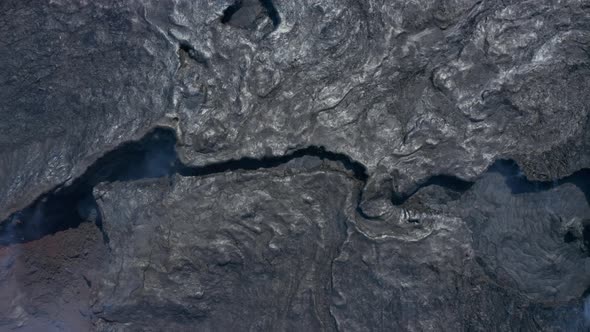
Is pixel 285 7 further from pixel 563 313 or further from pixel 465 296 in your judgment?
pixel 563 313

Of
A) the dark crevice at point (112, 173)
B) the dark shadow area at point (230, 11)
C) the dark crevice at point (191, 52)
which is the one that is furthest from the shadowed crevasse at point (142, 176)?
the dark shadow area at point (230, 11)

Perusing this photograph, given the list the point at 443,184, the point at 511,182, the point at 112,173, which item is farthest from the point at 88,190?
the point at 511,182

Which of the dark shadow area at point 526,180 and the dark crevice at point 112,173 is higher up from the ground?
the dark shadow area at point 526,180

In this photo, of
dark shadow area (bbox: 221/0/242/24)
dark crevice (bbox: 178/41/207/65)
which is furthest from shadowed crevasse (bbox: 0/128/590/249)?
dark shadow area (bbox: 221/0/242/24)

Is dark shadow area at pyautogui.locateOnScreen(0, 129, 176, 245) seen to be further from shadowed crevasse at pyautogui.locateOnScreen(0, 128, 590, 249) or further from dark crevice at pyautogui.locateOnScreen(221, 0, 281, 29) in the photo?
dark crevice at pyautogui.locateOnScreen(221, 0, 281, 29)

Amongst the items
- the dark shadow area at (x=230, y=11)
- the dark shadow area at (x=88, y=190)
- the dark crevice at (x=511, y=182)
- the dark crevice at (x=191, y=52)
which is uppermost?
the dark shadow area at (x=230, y=11)

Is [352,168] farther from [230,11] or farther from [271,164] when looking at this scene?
[230,11]

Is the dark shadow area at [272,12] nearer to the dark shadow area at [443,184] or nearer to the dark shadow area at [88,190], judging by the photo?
the dark shadow area at [88,190]
